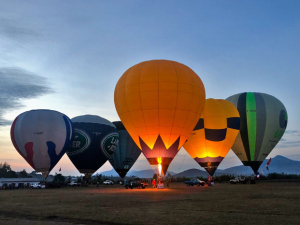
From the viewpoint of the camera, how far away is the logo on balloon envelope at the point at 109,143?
40688 millimetres

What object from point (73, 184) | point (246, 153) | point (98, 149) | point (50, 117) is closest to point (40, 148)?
point (50, 117)

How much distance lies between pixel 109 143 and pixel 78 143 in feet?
13.6

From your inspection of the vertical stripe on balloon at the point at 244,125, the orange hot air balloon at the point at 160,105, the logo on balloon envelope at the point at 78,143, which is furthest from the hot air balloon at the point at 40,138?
the vertical stripe on balloon at the point at 244,125

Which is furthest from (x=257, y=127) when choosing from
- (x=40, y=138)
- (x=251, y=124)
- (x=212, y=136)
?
(x=40, y=138)

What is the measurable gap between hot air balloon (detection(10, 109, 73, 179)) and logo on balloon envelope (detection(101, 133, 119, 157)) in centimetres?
620

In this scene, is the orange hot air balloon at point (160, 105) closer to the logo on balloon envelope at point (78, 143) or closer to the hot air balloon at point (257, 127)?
the logo on balloon envelope at point (78, 143)

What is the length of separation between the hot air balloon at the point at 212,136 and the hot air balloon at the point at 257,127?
168 inches

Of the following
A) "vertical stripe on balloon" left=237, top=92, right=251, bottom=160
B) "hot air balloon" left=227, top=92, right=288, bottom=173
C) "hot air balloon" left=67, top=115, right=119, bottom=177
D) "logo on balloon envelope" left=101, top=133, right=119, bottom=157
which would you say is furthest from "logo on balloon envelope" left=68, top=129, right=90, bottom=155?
"vertical stripe on balloon" left=237, top=92, right=251, bottom=160

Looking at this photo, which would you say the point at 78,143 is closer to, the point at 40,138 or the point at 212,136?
the point at 40,138

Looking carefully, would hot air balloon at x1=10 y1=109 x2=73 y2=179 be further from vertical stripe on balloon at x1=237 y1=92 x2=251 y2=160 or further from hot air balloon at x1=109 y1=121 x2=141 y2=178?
vertical stripe on balloon at x1=237 y1=92 x2=251 y2=160

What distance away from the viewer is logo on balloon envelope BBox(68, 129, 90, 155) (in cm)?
3903

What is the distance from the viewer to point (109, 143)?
41344 millimetres

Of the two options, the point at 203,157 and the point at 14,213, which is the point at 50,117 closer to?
the point at 203,157

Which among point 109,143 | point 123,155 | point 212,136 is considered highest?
point 212,136
